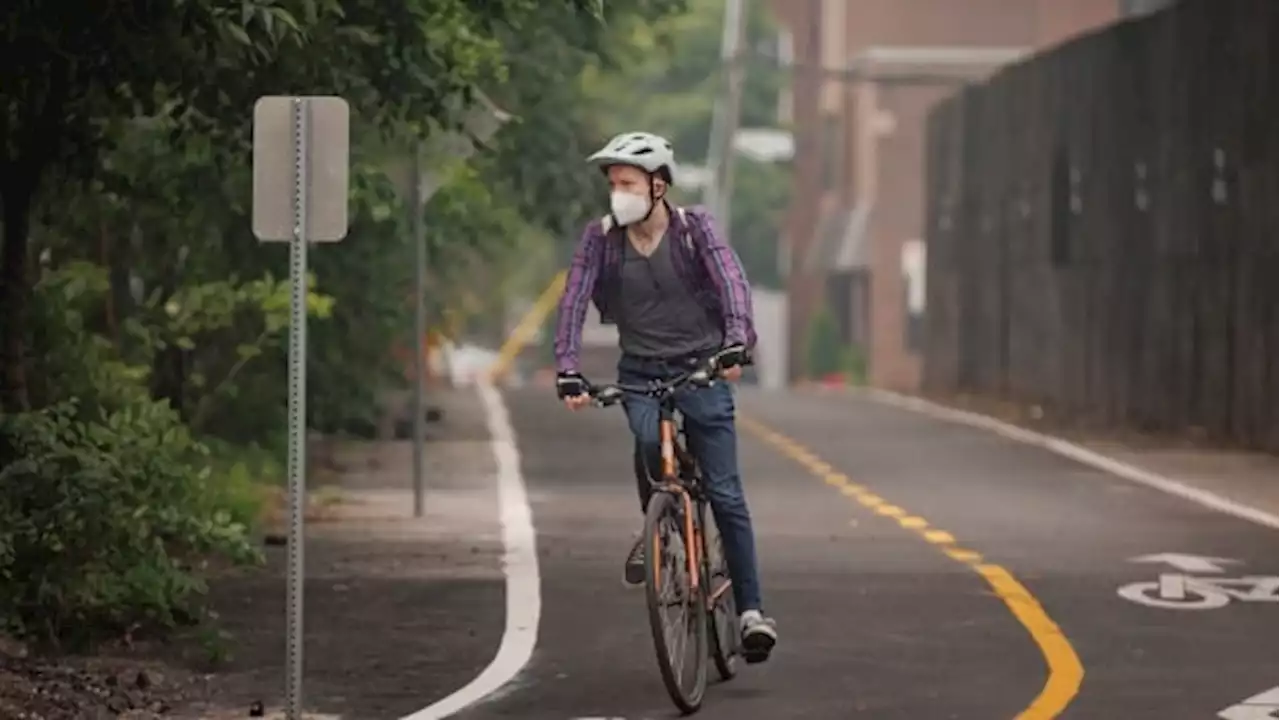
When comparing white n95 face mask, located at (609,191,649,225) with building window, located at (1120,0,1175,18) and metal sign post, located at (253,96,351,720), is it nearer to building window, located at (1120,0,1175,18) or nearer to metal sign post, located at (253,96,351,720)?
metal sign post, located at (253,96,351,720)

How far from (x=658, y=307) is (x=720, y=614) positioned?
1.12 metres

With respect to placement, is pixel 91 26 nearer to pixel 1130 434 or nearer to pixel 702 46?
pixel 1130 434

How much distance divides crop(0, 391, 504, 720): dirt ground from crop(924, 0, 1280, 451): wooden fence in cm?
838

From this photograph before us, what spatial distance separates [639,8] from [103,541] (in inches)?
501

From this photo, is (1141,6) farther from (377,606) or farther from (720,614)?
(720,614)

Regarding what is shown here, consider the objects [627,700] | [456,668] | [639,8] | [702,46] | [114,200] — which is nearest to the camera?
[627,700]

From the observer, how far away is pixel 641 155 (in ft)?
41.1

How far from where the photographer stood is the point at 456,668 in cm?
1376

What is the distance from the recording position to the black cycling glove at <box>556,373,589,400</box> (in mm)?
12609

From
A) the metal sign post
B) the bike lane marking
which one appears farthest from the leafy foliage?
the bike lane marking

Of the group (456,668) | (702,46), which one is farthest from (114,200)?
(702,46)

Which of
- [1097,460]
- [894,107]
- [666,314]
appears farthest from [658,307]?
[894,107]

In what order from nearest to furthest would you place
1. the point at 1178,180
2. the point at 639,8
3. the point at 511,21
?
the point at 511,21
the point at 639,8
the point at 1178,180

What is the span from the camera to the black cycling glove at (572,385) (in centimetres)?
1261
